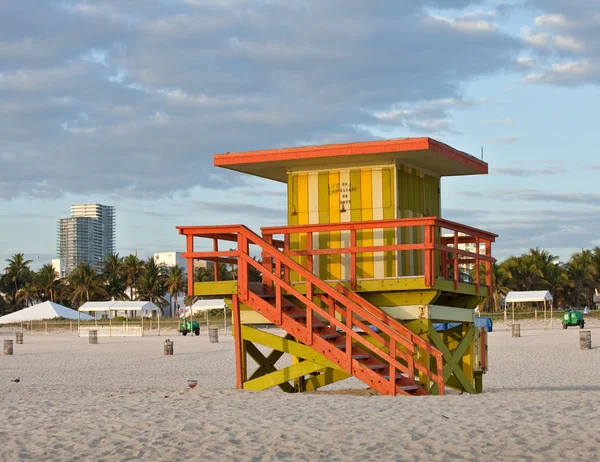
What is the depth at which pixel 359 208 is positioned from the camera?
14773 millimetres

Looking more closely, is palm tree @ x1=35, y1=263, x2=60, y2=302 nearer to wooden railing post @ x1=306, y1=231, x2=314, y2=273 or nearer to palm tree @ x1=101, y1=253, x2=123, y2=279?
palm tree @ x1=101, y1=253, x2=123, y2=279

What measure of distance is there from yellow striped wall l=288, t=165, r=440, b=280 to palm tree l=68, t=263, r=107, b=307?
95.9 metres

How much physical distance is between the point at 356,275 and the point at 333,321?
1.72 metres

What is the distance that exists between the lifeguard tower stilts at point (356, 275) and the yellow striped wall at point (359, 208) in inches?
0.6

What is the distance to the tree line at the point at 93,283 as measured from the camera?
109 meters

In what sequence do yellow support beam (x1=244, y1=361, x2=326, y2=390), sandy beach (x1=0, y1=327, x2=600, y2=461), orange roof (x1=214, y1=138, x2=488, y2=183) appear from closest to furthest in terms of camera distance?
sandy beach (x1=0, y1=327, x2=600, y2=461) → yellow support beam (x1=244, y1=361, x2=326, y2=390) → orange roof (x1=214, y1=138, x2=488, y2=183)

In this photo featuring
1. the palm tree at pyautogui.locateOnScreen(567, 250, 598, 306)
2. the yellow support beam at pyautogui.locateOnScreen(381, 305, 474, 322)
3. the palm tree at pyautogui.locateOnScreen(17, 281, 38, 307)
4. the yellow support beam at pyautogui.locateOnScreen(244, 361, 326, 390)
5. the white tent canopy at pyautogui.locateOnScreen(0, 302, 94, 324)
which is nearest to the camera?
the yellow support beam at pyautogui.locateOnScreen(244, 361, 326, 390)

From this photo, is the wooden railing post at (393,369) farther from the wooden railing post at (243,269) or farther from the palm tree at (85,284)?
the palm tree at (85,284)

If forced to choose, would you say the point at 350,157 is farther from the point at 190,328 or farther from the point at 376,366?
the point at 190,328

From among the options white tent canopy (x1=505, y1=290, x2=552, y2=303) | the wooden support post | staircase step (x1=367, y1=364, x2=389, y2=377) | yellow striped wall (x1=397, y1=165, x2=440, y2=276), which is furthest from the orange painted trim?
white tent canopy (x1=505, y1=290, x2=552, y2=303)

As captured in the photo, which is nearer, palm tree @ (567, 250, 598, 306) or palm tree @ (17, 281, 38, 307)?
palm tree @ (567, 250, 598, 306)

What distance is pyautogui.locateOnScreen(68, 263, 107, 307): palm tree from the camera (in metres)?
109

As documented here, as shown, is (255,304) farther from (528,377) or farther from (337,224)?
(528,377)

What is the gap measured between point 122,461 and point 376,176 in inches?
278
